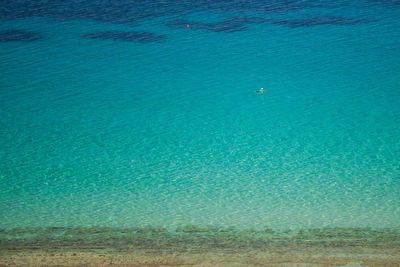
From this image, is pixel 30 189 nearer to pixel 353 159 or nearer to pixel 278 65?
pixel 353 159

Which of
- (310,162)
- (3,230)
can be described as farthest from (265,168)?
(3,230)

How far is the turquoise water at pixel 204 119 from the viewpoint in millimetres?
5484

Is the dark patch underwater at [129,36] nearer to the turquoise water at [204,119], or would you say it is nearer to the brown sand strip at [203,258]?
the turquoise water at [204,119]

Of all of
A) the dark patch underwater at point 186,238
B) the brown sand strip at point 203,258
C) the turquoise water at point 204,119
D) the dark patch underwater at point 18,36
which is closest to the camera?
the brown sand strip at point 203,258

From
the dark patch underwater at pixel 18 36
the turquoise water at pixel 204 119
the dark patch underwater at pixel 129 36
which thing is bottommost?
the turquoise water at pixel 204 119

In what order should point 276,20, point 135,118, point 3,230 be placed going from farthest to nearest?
point 276,20
point 135,118
point 3,230

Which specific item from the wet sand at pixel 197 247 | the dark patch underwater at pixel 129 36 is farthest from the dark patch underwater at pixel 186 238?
the dark patch underwater at pixel 129 36

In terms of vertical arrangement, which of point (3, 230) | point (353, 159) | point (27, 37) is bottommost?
point (353, 159)

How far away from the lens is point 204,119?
8062 mm

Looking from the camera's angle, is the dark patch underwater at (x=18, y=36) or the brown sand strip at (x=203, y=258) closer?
the brown sand strip at (x=203, y=258)

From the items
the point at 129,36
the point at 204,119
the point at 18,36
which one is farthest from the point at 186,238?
the point at 18,36

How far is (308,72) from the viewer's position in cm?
969

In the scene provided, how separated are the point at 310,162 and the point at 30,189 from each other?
403 centimetres

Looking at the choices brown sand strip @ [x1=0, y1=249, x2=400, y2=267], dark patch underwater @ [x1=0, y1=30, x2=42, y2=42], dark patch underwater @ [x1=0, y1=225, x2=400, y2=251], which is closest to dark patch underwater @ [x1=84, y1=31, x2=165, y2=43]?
dark patch underwater @ [x1=0, y1=30, x2=42, y2=42]
